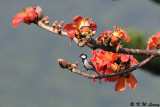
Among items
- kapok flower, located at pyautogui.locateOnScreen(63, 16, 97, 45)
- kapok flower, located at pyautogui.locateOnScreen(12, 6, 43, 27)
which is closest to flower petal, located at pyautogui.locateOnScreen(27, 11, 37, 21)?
kapok flower, located at pyautogui.locateOnScreen(12, 6, 43, 27)

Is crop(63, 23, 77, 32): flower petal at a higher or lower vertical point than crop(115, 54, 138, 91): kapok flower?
higher

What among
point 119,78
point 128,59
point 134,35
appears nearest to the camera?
point 128,59

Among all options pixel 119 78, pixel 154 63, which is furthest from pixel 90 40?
pixel 154 63

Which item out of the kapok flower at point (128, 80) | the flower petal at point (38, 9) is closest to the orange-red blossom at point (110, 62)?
the kapok flower at point (128, 80)

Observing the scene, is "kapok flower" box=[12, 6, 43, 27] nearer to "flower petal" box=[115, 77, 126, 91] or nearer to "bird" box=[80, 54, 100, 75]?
"bird" box=[80, 54, 100, 75]

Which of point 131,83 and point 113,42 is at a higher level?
point 113,42

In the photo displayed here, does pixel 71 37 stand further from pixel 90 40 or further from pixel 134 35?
pixel 134 35

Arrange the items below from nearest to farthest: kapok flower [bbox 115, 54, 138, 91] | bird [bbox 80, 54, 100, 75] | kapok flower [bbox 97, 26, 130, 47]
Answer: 1. kapok flower [bbox 97, 26, 130, 47]
2. bird [bbox 80, 54, 100, 75]
3. kapok flower [bbox 115, 54, 138, 91]
